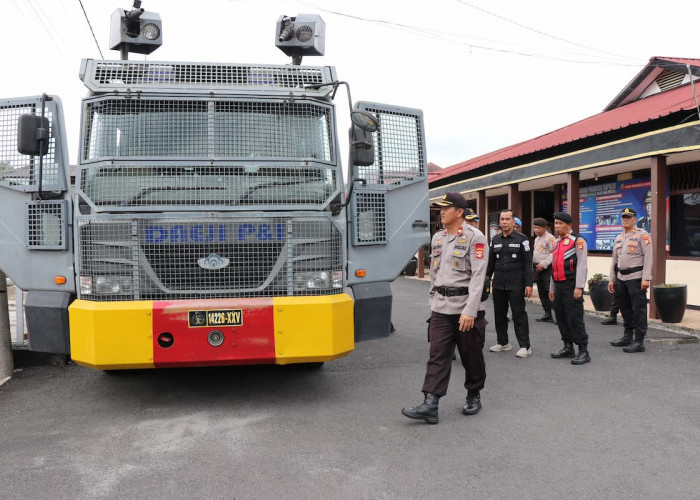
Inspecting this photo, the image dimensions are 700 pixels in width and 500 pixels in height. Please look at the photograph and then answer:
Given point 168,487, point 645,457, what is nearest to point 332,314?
point 168,487

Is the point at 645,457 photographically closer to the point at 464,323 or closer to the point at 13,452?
the point at 464,323

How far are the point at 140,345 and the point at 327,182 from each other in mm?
1992

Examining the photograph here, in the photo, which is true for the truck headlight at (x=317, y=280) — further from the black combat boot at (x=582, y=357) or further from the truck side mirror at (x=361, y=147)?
the black combat boot at (x=582, y=357)

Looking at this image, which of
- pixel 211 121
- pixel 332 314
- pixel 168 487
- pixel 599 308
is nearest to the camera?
pixel 168 487

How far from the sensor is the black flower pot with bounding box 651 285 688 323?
8797 millimetres

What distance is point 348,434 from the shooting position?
412cm

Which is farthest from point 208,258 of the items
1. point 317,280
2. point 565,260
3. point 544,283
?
point 544,283

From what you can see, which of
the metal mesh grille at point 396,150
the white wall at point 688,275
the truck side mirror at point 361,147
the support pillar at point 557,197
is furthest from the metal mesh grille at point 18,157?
the support pillar at point 557,197

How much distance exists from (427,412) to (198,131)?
296 centimetres

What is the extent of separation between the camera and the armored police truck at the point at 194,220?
4.39 m

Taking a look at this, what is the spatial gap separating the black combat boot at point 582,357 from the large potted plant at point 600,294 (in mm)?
4624

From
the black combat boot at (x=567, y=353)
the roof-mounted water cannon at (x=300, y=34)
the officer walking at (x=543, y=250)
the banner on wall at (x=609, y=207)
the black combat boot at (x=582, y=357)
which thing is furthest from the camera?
the banner on wall at (x=609, y=207)

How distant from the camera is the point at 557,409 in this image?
15.3ft

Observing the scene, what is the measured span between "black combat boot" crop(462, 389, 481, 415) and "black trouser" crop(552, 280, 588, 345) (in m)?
2.29
